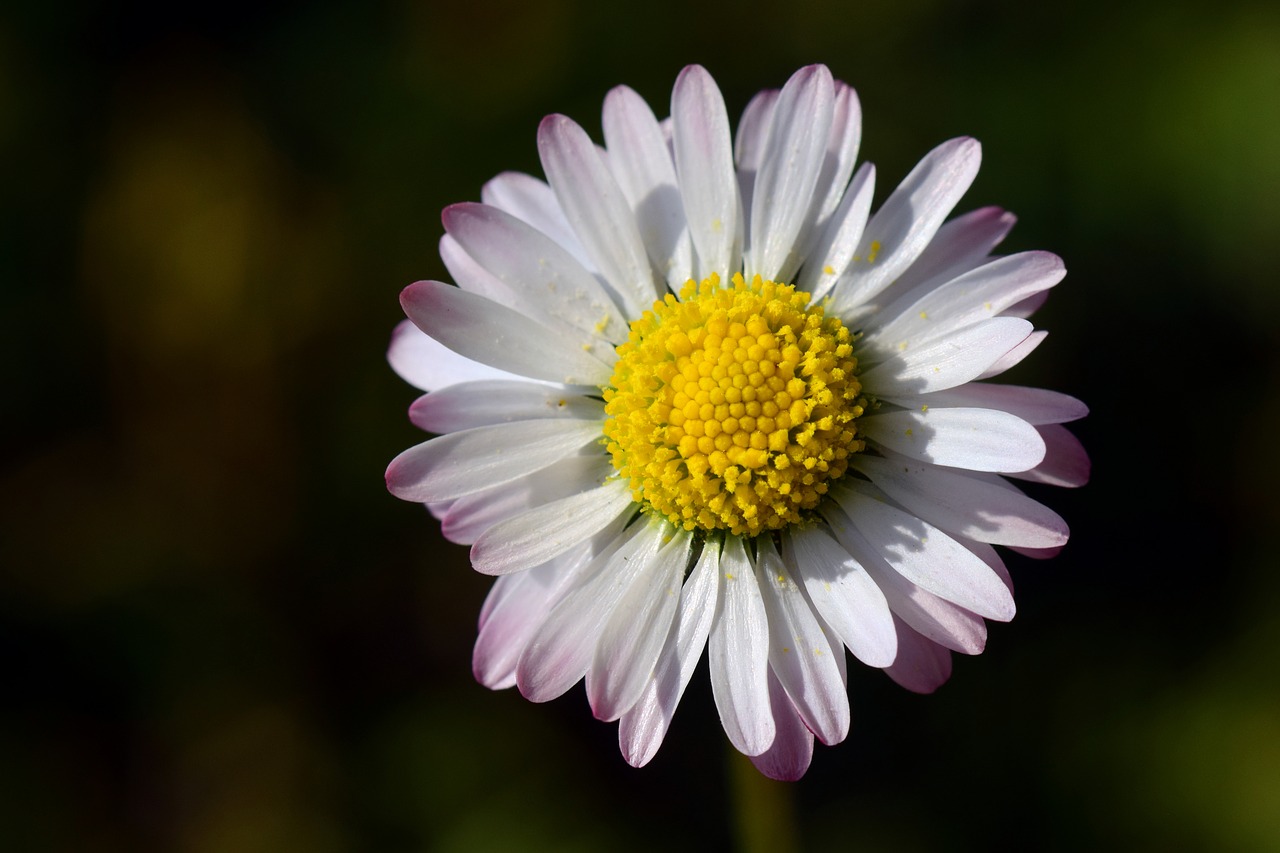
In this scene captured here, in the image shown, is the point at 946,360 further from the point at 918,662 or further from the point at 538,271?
the point at 538,271

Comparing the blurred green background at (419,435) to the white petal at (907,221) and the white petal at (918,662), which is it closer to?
the white petal at (918,662)

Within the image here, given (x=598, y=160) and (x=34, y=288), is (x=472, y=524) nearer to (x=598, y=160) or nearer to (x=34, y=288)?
(x=598, y=160)

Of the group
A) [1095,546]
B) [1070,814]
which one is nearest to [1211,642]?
[1095,546]

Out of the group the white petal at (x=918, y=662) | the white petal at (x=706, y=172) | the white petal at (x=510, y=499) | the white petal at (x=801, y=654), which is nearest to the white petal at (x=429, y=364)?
the white petal at (x=510, y=499)

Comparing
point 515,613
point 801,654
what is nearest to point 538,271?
point 515,613

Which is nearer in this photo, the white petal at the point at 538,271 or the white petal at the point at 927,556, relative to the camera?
the white petal at the point at 927,556

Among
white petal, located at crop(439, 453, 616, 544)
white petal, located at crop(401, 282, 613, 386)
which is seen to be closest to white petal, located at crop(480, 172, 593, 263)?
white petal, located at crop(401, 282, 613, 386)
